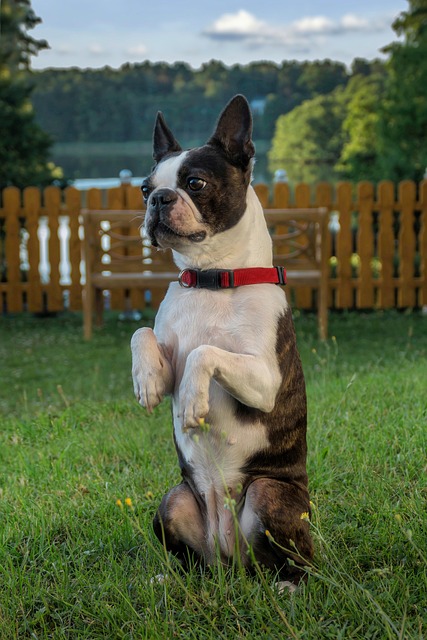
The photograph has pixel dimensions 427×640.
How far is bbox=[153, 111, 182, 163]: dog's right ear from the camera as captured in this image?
10.00 feet

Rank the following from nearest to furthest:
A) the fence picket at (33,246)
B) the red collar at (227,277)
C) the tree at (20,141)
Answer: the red collar at (227,277) → the fence picket at (33,246) → the tree at (20,141)

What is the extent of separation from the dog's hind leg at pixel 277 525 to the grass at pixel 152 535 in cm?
7

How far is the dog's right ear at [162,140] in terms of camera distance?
3.05m

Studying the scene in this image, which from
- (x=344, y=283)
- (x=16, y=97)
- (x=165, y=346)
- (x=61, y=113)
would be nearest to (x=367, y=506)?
(x=165, y=346)

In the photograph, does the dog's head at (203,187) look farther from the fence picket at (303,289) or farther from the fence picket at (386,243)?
the fence picket at (386,243)

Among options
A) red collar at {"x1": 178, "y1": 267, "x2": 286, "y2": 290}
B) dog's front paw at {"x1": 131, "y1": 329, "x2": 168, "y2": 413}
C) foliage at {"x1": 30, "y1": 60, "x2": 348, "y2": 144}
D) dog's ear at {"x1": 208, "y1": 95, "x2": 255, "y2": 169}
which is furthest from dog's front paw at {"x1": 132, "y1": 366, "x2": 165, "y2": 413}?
foliage at {"x1": 30, "y1": 60, "x2": 348, "y2": 144}

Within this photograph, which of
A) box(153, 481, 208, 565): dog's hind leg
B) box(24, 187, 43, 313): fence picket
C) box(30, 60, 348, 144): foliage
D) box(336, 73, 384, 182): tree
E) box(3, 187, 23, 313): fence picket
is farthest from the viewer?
box(30, 60, 348, 144): foliage

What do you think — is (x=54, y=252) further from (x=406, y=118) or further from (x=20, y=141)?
(x=406, y=118)

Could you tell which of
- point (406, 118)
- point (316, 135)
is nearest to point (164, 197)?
point (406, 118)

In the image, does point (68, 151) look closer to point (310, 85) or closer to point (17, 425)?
point (310, 85)

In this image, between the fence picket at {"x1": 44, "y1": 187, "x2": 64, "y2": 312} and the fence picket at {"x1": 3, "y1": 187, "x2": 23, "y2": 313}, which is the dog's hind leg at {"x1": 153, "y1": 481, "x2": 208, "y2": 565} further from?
the fence picket at {"x1": 3, "y1": 187, "x2": 23, "y2": 313}

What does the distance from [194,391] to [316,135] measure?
38229 mm

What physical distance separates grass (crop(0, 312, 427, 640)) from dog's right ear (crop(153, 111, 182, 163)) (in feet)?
Answer: 4.30

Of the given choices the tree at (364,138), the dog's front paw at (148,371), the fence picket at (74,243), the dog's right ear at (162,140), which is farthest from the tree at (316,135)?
the dog's front paw at (148,371)
